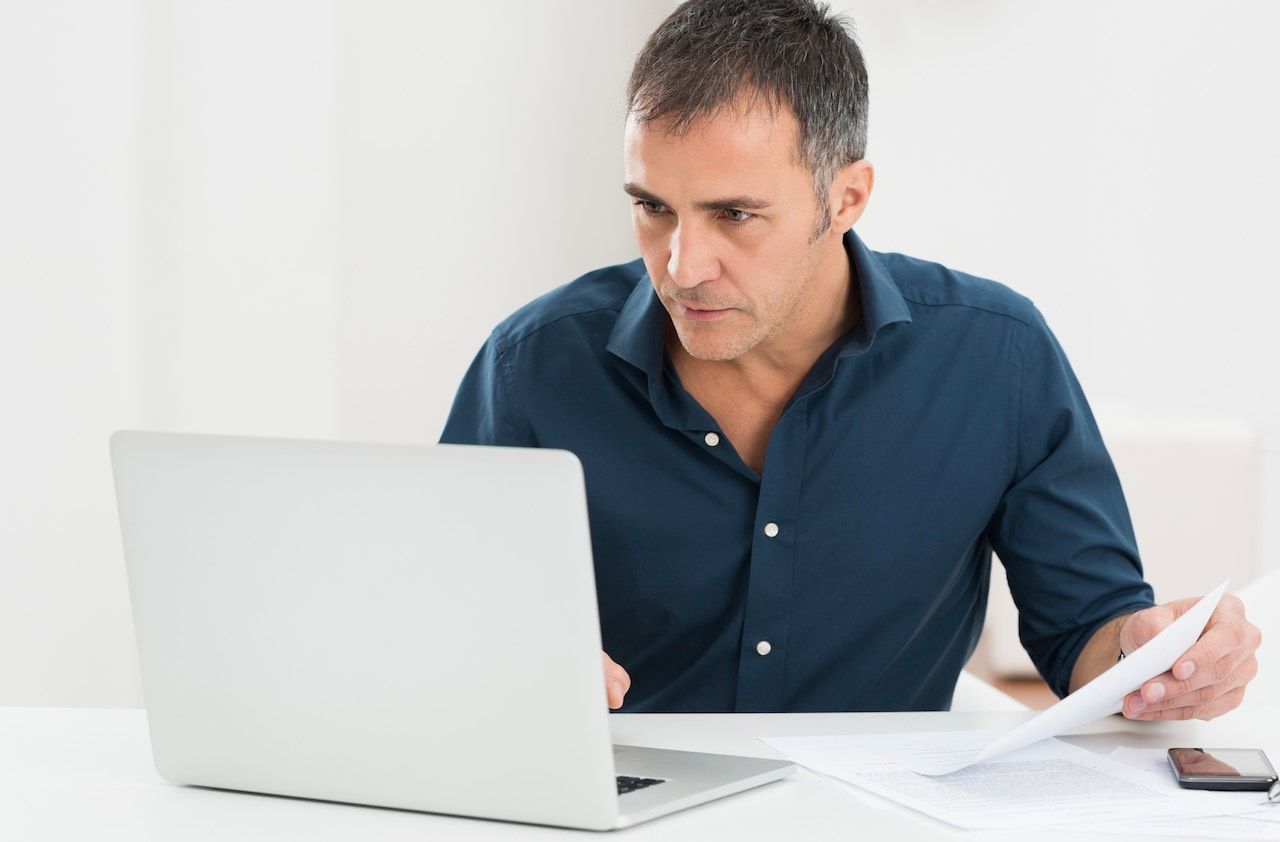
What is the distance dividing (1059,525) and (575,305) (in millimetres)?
622

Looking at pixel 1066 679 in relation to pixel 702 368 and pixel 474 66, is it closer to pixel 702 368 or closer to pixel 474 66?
pixel 702 368

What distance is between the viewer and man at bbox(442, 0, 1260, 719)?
1.61 metres

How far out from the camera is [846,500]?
1678 mm

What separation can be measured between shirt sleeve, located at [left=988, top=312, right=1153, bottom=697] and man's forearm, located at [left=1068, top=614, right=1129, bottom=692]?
23 mm

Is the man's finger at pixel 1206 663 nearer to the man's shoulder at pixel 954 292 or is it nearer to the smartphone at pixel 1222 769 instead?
the smartphone at pixel 1222 769

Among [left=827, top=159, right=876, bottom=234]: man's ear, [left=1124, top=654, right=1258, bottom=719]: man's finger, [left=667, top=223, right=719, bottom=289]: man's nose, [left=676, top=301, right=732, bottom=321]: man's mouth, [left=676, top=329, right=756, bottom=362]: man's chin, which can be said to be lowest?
[left=1124, top=654, right=1258, bottom=719]: man's finger

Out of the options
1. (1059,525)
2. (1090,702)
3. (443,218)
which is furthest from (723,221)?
(443,218)

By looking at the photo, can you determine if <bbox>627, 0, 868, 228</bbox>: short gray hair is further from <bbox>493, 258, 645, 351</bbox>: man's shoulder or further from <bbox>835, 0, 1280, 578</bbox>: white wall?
<bbox>835, 0, 1280, 578</bbox>: white wall

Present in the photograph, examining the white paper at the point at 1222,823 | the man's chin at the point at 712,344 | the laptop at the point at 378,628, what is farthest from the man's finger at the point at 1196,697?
the man's chin at the point at 712,344

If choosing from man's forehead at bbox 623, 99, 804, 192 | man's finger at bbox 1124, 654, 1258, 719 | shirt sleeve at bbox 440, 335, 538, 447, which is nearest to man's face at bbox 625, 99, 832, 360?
man's forehead at bbox 623, 99, 804, 192

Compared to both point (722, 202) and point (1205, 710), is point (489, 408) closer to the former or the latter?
point (722, 202)

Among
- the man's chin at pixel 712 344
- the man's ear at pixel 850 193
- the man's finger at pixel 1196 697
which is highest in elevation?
the man's ear at pixel 850 193

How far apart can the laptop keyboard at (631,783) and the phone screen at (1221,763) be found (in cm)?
42

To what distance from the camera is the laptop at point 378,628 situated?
96cm
